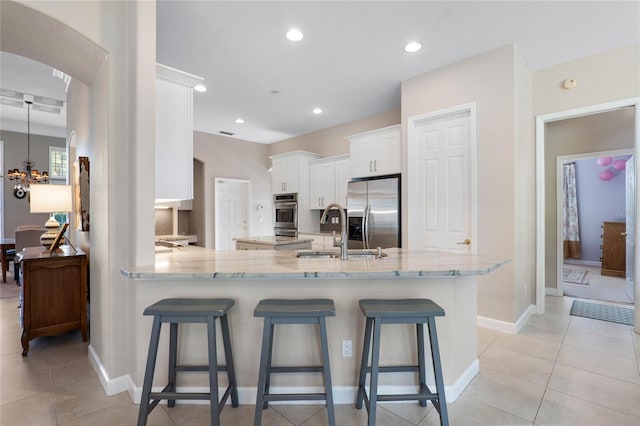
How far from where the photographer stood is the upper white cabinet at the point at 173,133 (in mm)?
2361

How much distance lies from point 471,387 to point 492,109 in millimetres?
2623

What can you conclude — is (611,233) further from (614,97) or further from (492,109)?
(492,109)

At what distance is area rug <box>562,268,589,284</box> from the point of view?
17.5 feet

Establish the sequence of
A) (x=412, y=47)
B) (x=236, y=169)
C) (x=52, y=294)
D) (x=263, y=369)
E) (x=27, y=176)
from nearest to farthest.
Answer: (x=263, y=369), (x=52, y=294), (x=412, y=47), (x=27, y=176), (x=236, y=169)

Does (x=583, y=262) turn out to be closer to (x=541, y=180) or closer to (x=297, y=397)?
(x=541, y=180)

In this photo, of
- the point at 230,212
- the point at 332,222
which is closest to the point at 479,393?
the point at 332,222

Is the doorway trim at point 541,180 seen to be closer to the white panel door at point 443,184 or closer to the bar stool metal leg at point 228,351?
the white panel door at point 443,184

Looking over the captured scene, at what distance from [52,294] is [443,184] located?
4123 mm

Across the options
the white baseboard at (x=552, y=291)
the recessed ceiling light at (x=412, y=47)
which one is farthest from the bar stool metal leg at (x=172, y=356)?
the white baseboard at (x=552, y=291)

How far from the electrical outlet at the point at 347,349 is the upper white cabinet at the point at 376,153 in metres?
2.69

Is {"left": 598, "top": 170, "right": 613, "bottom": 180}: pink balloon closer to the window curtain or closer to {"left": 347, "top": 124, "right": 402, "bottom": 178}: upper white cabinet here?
the window curtain

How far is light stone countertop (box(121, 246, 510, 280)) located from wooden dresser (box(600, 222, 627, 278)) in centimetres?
572

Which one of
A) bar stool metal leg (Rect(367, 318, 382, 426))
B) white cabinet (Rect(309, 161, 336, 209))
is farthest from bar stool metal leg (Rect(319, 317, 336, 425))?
white cabinet (Rect(309, 161, 336, 209))

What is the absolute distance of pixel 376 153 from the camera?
14.4 ft
